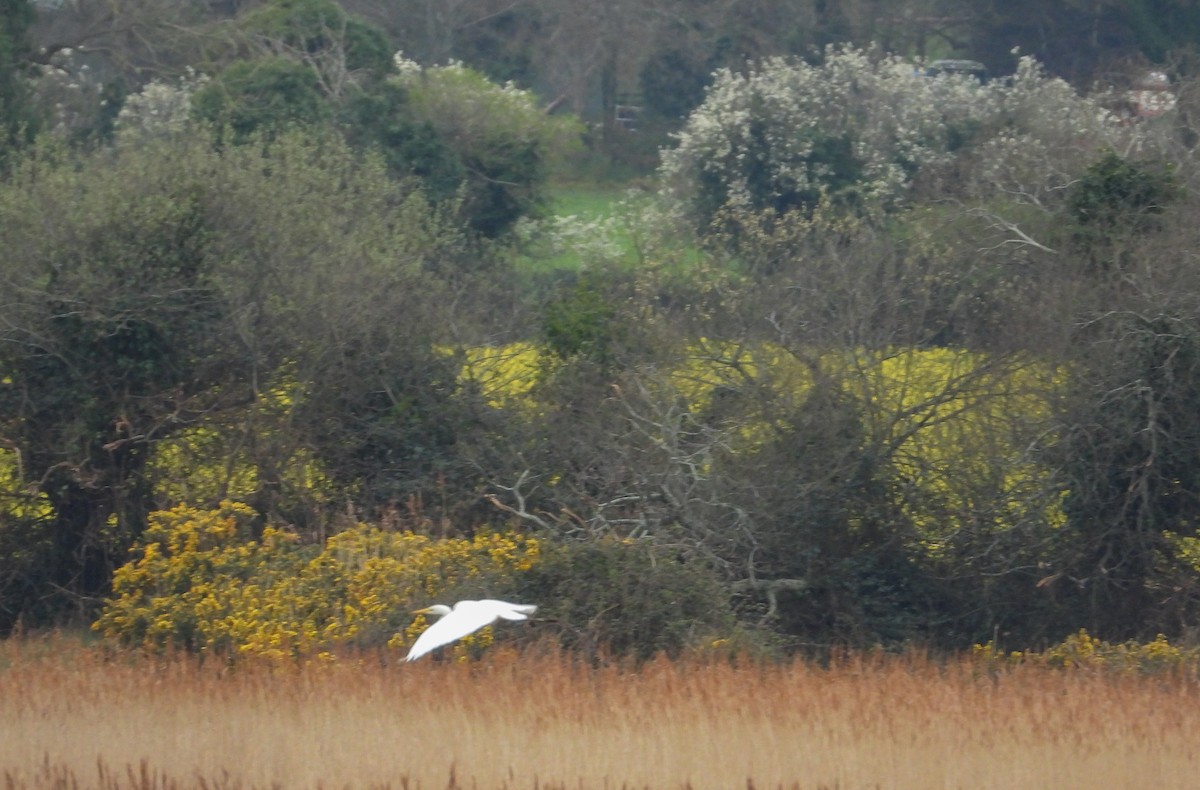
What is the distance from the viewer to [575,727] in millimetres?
7051

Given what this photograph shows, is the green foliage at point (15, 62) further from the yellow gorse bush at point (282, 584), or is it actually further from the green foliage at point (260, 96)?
the yellow gorse bush at point (282, 584)

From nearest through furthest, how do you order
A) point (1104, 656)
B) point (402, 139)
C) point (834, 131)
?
1. point (1104, 656)
2. point (402, 139)
3. point (834, 131)

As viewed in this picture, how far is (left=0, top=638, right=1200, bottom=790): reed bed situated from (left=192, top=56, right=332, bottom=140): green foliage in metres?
11.9

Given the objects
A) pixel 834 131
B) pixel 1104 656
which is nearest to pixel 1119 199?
pixel 1104 656

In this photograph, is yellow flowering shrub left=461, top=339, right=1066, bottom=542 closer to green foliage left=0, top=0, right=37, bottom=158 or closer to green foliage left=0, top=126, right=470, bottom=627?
green foliage left=0, top=126, right=470, bottom=627

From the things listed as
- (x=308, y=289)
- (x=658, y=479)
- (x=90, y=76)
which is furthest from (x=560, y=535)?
(x=90, y=76)

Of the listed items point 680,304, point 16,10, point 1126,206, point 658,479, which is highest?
point 16,10

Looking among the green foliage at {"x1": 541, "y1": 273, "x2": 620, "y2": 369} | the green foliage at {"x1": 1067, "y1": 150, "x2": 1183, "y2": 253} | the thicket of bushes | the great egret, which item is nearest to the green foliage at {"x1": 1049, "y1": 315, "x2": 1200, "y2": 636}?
the thicket of bushes

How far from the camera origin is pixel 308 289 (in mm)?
11867

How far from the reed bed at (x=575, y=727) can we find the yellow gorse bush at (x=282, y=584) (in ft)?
1.80

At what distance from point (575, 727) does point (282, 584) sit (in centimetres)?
352

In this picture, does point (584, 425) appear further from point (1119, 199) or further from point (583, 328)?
point (1119, 199)

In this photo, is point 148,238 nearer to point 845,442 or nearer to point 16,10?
point 845,442

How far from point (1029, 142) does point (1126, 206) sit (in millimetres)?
7357
